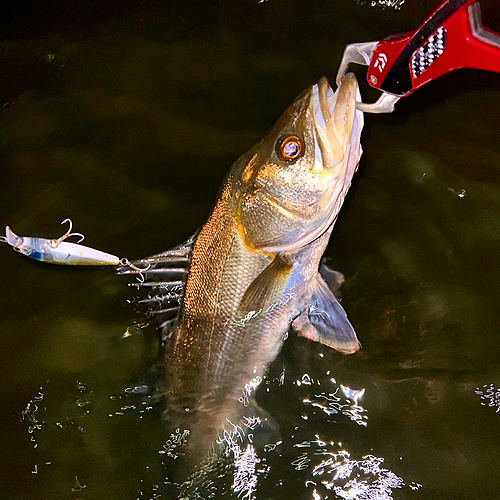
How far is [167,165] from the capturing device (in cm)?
354

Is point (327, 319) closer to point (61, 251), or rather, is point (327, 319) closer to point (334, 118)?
point (334, 118)

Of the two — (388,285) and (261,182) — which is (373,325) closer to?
(388,285)

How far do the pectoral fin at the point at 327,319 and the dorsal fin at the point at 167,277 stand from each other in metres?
0.70

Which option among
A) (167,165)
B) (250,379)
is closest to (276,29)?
(167,165)

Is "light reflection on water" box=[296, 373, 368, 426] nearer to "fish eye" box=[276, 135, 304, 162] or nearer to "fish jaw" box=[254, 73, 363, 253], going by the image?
"fish jaw" box=[254, 73, 363, 253]

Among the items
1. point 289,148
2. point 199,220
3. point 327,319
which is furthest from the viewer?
point 199,220

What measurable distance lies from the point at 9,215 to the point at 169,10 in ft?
6.42

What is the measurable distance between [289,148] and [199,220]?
133 cm

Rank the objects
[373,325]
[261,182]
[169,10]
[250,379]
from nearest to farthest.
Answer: [261,182]
[250,379]
[373,325]
[169,10]

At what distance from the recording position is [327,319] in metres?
2.72

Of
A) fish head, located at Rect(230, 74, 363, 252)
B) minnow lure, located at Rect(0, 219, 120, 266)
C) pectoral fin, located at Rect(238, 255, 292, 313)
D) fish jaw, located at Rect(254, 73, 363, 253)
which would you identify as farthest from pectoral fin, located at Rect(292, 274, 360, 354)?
minnow lure, located at Rect(0, 219, 120, 266)

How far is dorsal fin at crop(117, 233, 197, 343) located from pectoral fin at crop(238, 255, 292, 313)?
39cm

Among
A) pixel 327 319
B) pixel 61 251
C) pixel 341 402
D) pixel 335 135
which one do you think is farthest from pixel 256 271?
pixel 61 251

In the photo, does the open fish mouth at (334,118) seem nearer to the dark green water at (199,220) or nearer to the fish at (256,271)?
the fish at (256,271)
